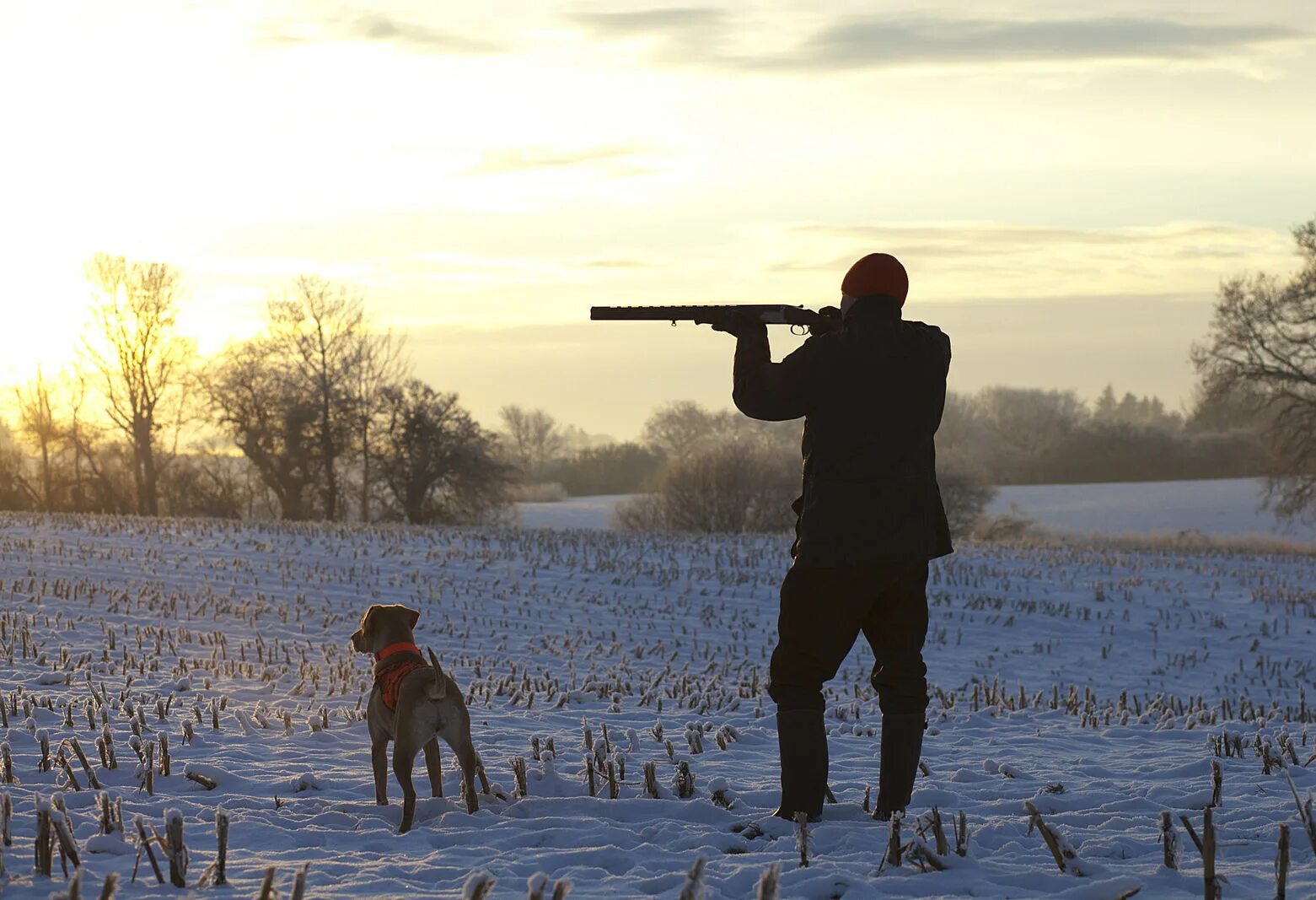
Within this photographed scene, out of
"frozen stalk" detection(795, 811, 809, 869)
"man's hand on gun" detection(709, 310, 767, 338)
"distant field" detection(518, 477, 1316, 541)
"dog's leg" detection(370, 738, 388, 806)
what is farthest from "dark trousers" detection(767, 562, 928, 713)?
"distant field" detection(518, 477, 1316, 541)

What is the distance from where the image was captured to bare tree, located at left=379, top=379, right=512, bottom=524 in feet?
162

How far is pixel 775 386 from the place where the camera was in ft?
17.0

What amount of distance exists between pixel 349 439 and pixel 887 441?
159ft

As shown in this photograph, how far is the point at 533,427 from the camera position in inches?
4678

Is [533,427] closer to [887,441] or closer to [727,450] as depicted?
[727,450]

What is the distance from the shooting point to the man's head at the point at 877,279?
17.5 ft

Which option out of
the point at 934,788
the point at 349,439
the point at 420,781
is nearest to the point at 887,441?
the point at 934,788

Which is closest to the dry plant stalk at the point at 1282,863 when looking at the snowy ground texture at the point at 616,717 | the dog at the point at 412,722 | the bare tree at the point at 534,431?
the snowy ground texture at the point at 616,717

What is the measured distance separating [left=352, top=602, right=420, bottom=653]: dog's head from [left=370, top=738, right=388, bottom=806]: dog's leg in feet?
1.88

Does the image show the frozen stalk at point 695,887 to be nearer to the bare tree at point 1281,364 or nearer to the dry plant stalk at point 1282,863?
the dry plant stalk at point 1282,863

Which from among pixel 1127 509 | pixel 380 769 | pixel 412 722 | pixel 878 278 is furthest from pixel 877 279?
pixel 1127 509

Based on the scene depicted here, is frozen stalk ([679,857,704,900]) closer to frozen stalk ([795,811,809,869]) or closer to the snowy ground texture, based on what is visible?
the snowy ground texture

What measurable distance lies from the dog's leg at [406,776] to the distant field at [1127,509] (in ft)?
149

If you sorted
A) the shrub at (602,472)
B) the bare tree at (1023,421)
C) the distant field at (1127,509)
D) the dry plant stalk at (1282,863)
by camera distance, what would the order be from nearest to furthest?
the dry plant stalk at (1282,863)
the distant field at (1127,509)
the bare tree at (1023,421)
the shrub at (602,472)
